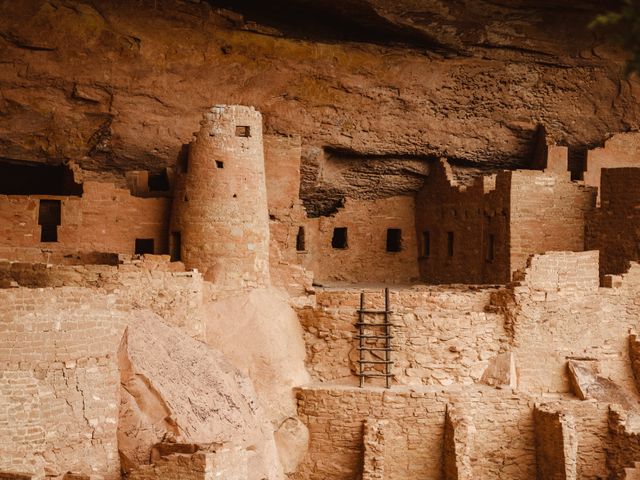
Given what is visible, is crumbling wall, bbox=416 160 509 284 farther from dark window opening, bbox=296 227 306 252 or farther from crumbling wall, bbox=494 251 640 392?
dark window opening, bbox=296 227 306 252

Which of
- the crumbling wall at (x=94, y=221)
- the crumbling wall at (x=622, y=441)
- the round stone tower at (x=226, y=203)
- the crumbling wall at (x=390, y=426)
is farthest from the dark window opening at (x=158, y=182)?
the crumbling wall at (x=622, y=441)

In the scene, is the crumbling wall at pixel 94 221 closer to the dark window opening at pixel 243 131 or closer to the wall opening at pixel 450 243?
the dark window opening at pixel 243 131

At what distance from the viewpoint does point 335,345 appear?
16.9m

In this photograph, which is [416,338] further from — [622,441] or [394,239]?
[394,239]

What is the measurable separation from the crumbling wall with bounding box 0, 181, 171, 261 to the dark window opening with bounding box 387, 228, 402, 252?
6.67 m

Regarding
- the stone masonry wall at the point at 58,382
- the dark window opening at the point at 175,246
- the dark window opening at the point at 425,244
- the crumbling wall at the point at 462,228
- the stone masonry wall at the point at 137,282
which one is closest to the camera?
the stone masonry wall at the point at 58,382

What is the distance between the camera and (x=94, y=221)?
60.6 feet

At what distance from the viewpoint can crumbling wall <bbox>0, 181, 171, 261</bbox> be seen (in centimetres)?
1827

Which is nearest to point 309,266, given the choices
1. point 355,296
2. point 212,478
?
point 355,296

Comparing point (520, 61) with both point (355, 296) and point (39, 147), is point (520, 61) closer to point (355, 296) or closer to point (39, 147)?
point (355, 296)

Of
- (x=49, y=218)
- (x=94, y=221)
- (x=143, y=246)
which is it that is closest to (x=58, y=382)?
(x=94, y=221)

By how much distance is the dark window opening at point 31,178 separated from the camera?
20.8 meters

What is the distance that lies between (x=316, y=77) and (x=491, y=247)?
189 inches

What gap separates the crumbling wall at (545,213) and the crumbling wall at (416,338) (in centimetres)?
305
